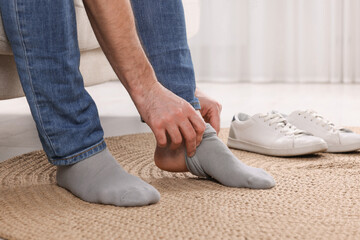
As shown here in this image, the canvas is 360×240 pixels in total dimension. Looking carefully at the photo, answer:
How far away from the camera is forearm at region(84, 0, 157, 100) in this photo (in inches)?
32.5

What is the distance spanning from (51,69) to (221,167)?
33cm

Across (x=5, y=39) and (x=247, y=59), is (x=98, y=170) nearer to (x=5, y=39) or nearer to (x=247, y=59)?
(x=5, y=39)

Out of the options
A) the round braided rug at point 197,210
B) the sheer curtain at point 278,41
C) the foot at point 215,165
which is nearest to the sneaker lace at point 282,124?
the round braided rug at point 197,210

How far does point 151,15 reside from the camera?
922mm

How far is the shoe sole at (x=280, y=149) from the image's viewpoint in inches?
43.8

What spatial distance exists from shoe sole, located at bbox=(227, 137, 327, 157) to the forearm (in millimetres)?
427

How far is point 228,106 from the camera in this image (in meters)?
2.13

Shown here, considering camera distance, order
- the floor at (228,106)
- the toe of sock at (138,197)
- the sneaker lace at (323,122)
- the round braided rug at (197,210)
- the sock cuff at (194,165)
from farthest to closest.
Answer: the floor at (228,106) < the sneaker lace at (323,122) < the sock cuff at (194,165) < the toe of sock at (138,197) < the round braided rug at (197,210)

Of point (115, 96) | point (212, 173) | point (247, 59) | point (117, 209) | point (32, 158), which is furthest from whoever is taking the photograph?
point (247, 59)

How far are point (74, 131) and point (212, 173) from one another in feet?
0.83

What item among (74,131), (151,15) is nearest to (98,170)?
(74,131)

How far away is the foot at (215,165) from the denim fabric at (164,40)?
0.33ft

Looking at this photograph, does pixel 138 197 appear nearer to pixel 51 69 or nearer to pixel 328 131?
pixel 51 69

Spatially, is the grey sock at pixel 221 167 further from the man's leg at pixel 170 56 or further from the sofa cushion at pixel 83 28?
the sofa cushion at pixel 83 28
